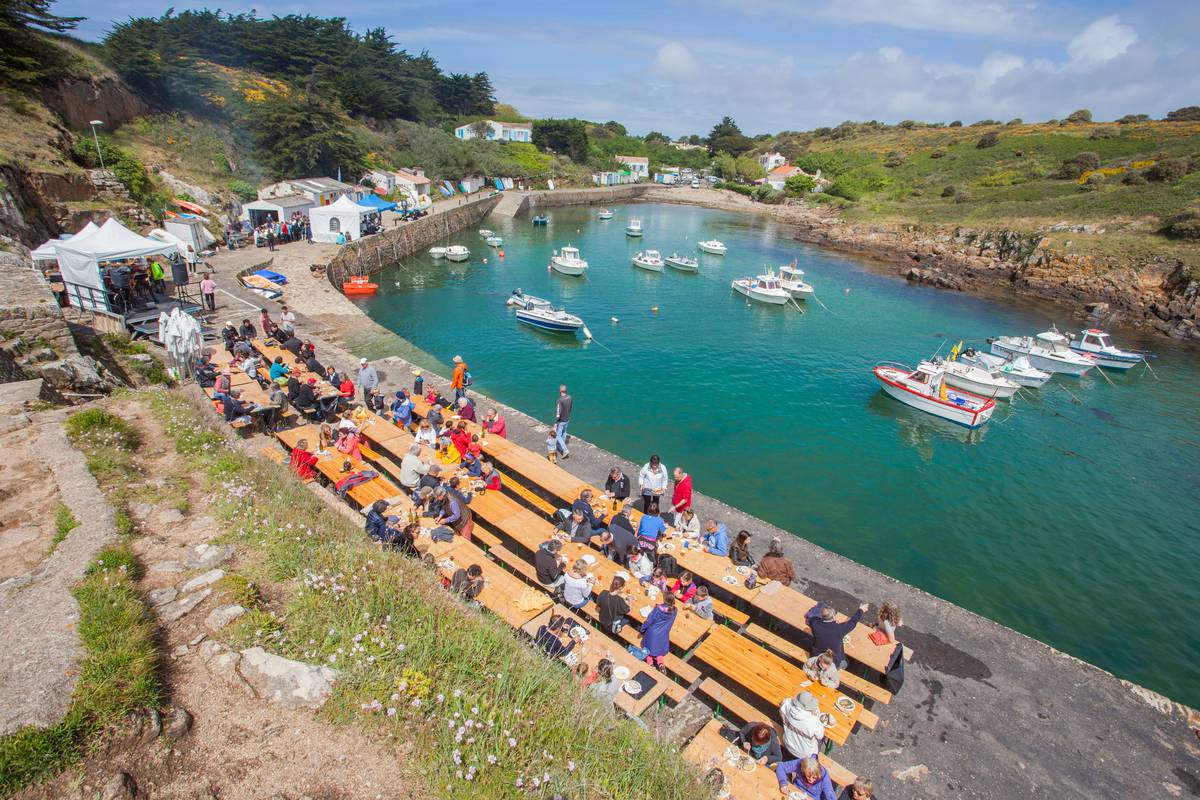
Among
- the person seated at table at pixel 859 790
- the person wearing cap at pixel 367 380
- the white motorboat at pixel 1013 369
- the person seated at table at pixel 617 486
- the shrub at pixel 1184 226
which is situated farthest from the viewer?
the shrub at pixel 1184 226

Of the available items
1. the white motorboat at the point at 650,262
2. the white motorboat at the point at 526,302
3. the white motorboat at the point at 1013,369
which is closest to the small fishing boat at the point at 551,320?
the white motorboat at the point at 526,302

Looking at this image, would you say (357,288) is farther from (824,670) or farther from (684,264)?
(824,670)

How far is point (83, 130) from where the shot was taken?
31172 millimetres

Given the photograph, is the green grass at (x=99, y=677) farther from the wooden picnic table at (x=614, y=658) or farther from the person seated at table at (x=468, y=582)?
the wooden picnic table at (x=614, y=658)

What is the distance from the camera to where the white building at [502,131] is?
9844 cm

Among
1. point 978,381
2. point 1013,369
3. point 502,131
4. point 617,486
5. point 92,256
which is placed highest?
point 502,131

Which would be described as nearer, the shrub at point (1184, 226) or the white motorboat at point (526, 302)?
the white motorboat at point (526, 302)

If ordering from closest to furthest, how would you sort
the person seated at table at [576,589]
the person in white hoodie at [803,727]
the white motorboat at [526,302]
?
1. the person in white hoodie at [803,727]
2. the person seated at table at [576,589]
3. the white motorboat at [526,302]

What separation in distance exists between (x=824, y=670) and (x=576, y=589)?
11.7 ft

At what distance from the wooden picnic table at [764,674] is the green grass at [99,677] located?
20.7ft

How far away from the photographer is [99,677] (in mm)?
4930

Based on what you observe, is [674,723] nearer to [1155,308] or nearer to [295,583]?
[295,583]

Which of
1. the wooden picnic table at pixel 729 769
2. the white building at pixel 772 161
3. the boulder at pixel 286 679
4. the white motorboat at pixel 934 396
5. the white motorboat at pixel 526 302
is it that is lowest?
the white motorboat at pixel 934 396

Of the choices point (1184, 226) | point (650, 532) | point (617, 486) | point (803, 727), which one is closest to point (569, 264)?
point (617, 486)
